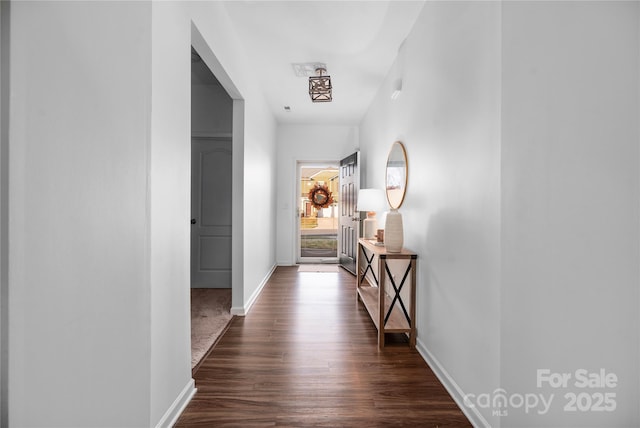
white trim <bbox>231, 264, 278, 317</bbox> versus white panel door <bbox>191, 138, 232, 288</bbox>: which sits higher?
white panel door <bbox>191, 138, 232, 288</bbox>

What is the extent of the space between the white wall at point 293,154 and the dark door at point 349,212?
462mm

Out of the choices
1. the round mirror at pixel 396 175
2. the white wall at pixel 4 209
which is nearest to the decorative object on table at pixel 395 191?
the round mirror at pixel 396 175

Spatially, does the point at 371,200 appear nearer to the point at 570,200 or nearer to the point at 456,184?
the point at 456,184

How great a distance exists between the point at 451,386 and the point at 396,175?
201cm

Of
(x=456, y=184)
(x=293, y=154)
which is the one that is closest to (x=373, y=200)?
Answer: (x=456, y=184)

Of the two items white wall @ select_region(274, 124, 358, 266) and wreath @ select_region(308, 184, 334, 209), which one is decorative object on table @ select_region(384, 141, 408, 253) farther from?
wreath @ select_region(308, 184, 334, 209)

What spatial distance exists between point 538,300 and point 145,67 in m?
1.93

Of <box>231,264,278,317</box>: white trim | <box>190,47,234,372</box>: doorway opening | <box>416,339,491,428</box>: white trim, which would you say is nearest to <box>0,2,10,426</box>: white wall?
<box>416,339,491,428</box>: white trim

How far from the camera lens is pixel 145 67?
1471mm

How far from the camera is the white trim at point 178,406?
1.66m

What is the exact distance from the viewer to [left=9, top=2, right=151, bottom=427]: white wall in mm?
920

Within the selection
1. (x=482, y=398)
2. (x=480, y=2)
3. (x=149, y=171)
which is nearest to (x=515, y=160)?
(x=480, y=2)

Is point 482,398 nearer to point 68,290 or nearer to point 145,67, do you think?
point 68,290

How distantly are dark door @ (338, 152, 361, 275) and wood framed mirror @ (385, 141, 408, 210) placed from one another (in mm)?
1611
